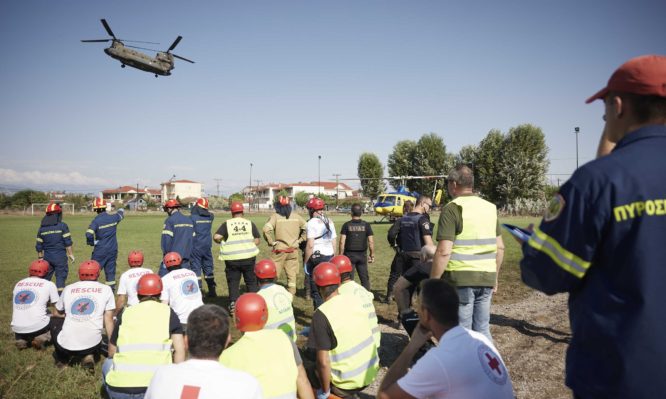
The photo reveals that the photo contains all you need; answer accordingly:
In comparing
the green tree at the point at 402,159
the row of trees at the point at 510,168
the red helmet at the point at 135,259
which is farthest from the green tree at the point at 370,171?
the red helmet at the point at 135,259

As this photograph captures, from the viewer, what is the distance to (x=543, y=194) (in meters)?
52.1

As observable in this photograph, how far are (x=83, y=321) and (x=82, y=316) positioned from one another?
2.9 inches

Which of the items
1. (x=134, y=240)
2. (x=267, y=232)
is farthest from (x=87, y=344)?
(x=134, y=240)

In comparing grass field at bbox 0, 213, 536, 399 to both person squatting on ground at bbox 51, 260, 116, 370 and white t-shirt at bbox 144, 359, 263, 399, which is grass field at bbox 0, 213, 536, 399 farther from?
white t-shirt at bbox 144, 359, 263, 399

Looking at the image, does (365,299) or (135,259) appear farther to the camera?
(135,259)

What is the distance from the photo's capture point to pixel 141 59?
71.2ft

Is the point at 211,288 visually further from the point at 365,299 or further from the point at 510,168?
the point at 510,168

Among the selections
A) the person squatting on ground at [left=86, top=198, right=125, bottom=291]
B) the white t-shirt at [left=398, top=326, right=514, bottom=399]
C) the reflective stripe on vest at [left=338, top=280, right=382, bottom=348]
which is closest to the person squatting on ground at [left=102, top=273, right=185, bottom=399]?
the reflective stripe on vest at [left=338, top=280, right=382, bottom=348]

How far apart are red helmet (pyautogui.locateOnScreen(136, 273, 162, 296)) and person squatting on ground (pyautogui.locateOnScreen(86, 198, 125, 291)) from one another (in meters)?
6.20

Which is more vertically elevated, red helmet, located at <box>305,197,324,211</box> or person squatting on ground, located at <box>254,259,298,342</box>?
red helmet, located at <box>305,197,324,211</box>

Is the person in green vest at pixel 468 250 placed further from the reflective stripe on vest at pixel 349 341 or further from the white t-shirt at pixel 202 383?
the white t-shirt at pixel 202 383

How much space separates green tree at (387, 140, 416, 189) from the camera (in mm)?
62438

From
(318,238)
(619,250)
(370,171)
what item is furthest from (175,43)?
(370,171)

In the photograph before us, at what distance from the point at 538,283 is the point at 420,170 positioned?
61331 mm
